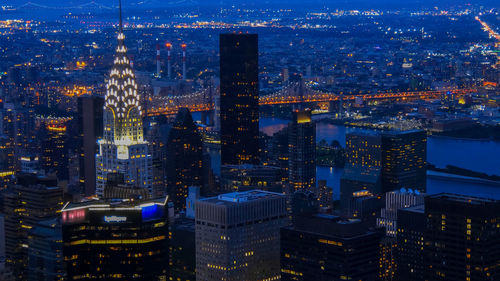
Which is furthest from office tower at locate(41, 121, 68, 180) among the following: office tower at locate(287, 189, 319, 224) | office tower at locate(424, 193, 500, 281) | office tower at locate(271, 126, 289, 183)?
office tower at locate(424, 193, 500, 281)

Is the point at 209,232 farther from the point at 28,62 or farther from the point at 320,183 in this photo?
the point at 28,62

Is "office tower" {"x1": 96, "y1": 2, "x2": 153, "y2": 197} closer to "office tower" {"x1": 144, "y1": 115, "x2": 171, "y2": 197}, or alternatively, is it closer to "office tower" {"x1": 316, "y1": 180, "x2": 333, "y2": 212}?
"office tower" {"x1": 144, "y1": 115, "x2": 171, "y2": 197}

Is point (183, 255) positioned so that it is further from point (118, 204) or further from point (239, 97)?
point (239, 97)

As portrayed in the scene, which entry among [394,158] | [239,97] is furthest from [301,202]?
[239,97]

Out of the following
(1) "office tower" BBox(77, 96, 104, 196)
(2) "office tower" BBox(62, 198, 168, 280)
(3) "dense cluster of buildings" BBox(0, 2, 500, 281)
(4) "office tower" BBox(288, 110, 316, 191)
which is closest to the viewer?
(2) "office tower" BBox(62, 198, 168, 280)

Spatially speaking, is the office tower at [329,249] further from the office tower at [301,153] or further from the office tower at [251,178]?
the office tower at [301,153]
